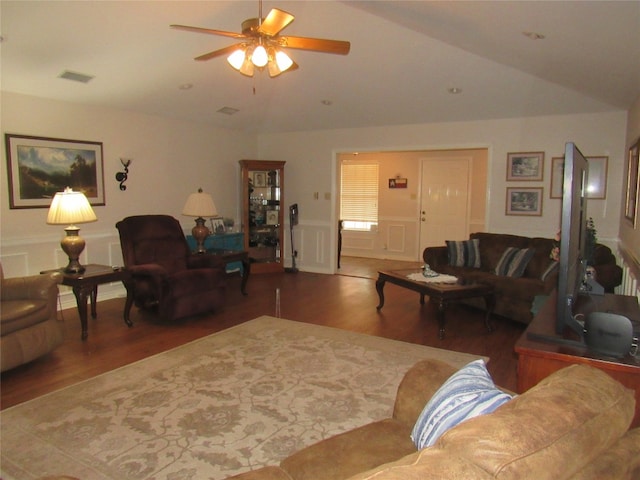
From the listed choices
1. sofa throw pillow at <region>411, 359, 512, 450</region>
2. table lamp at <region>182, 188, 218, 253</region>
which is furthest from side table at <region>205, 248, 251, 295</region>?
sofa throw pillow at <region>411, 359, 512, 450</region>

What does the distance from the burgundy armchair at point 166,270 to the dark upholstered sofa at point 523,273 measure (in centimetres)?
278

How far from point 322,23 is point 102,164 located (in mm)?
3177

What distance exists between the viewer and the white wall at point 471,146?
17.5ft

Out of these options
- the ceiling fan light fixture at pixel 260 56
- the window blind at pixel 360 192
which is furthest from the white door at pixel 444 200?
the ceiling fan light fixture at pixel 260 56

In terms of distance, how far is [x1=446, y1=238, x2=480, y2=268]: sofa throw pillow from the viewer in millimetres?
5555

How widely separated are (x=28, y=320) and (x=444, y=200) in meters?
7.09

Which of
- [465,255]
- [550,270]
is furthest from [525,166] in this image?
[550,270]

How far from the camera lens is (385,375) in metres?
3.32

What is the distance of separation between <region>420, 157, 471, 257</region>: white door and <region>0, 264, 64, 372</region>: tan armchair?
262 inches

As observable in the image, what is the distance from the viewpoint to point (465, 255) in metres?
5.57

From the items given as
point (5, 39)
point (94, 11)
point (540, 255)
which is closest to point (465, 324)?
point (540, 255)

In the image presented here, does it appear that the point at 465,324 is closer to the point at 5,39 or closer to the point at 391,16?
the point at 391,16

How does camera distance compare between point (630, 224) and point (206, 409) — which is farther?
point (630, 224)

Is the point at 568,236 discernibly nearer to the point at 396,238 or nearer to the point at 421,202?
the point at 421,202
